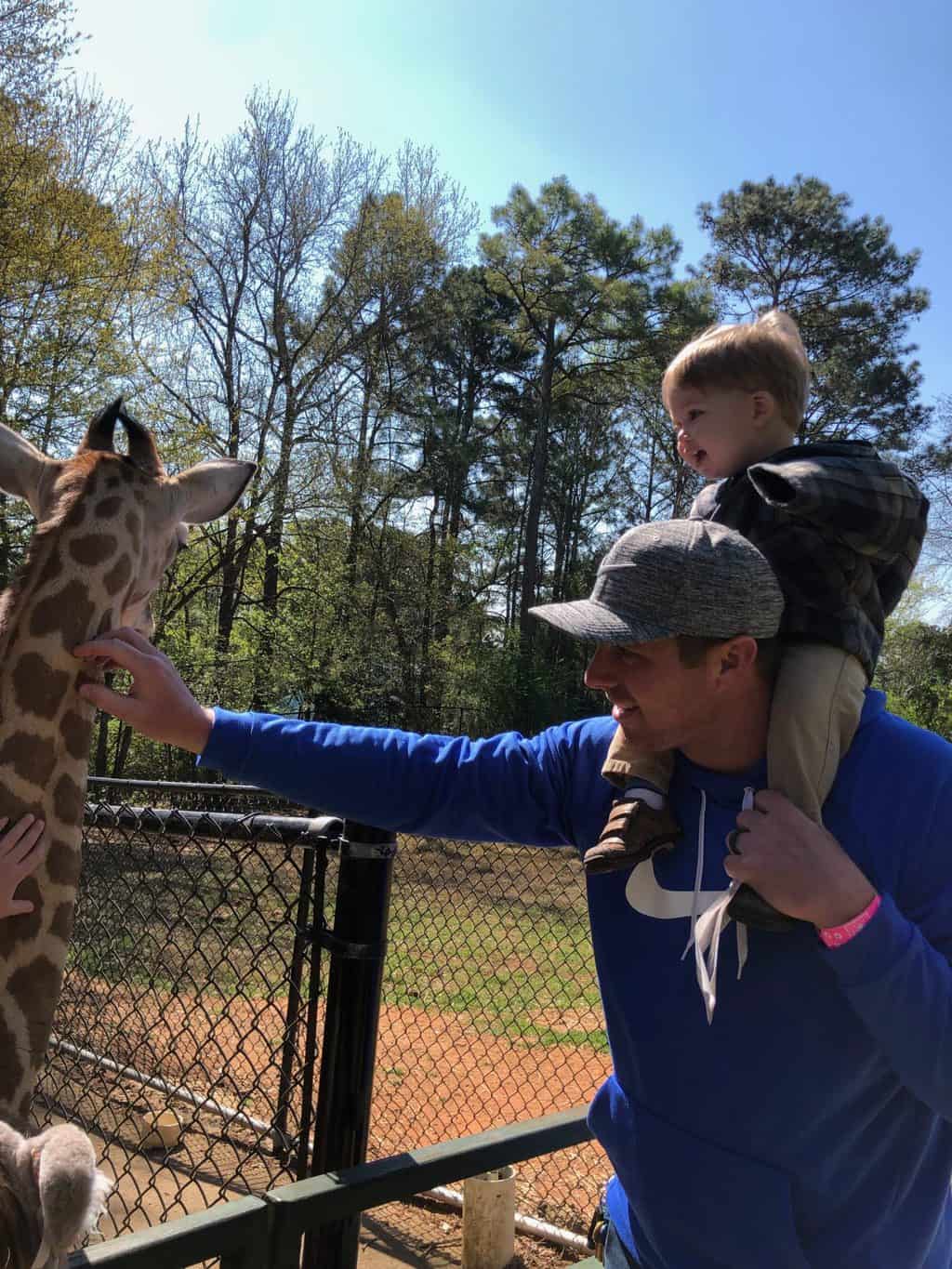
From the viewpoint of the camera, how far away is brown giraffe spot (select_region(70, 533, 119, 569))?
2.13 meters

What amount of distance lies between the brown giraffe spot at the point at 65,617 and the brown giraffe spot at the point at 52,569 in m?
0.04

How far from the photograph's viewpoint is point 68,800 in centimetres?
207

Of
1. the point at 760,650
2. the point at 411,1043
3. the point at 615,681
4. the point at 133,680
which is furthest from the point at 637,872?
the point at 411,1043

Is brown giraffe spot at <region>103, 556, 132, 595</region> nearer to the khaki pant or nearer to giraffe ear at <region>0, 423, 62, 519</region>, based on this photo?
giraffe ear at <region>0, 423, 62, 519</region>

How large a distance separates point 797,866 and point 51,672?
1.52m

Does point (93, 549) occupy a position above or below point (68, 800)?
above

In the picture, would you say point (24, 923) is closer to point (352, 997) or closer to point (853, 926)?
point (352, 997)

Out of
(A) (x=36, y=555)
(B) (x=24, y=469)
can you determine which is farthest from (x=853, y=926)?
(B) (x=24, y=469)

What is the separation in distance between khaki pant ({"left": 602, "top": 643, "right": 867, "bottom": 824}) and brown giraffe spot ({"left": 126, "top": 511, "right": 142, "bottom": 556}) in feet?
3.97

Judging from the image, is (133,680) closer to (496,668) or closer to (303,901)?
(303,901)

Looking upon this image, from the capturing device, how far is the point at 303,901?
2.95 meters

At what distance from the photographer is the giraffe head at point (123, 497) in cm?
218

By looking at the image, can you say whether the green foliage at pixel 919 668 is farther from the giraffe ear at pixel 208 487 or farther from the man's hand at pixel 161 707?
the man's hand at pixel 161 707

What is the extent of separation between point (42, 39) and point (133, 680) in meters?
16.8
